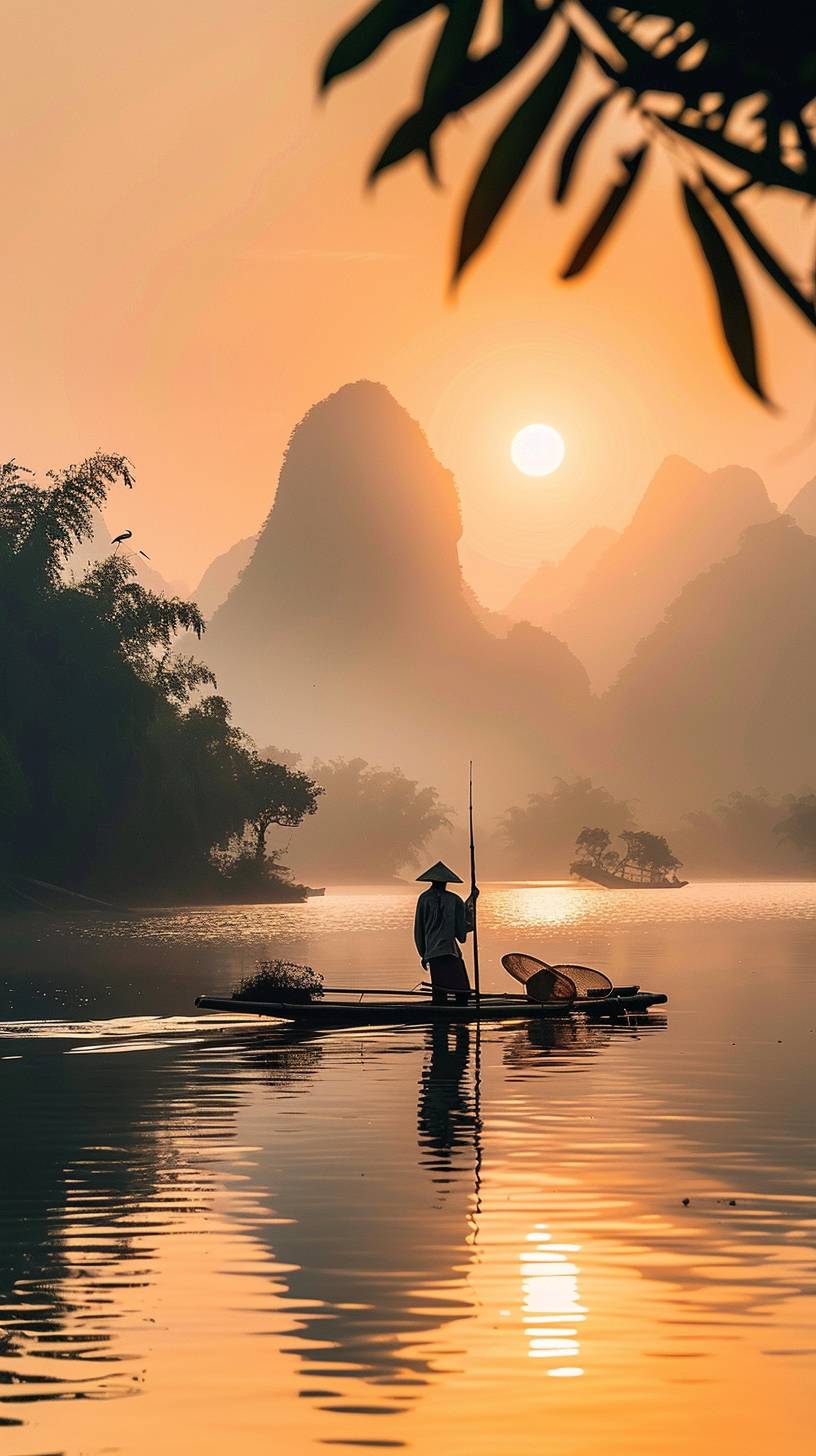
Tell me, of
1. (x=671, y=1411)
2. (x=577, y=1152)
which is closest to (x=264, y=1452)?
(x=671, y=1411)

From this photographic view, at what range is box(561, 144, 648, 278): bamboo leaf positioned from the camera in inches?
136

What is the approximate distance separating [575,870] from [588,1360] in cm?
18889

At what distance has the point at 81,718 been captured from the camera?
7581cm

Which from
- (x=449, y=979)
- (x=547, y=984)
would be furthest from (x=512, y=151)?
(x=547, y=984)

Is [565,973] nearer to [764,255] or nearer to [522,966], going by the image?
[522,966]

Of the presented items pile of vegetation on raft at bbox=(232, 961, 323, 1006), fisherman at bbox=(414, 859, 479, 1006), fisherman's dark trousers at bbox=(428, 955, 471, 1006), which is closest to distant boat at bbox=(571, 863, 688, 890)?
pile of vegetation on raft at bbox=(232, 961, 323, 1006)

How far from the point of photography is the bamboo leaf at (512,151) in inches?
134

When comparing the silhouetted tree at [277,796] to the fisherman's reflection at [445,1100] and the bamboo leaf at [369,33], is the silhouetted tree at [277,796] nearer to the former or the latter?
the fisherman's reflection at [445,1100]

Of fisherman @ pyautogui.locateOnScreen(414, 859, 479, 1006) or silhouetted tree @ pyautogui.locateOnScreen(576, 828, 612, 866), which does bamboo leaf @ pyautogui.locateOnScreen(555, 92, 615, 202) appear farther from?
silhouetted tree @ pyautogui.locateOnScreen(576, 828, 612, 866)

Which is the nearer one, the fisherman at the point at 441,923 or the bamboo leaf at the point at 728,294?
the bamboo leaf at the point at 728,294

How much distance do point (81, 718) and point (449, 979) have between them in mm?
50093

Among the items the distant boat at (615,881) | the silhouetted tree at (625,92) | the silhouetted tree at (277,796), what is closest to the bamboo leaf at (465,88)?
the silhouetted tree at (625,92)

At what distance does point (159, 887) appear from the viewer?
92562 millimetres

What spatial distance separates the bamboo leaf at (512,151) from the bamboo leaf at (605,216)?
0.15 metres
